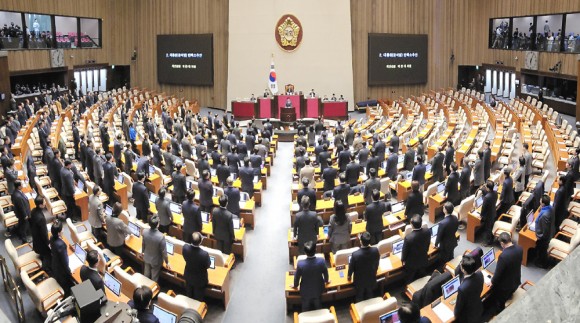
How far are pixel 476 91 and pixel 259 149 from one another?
18817mm

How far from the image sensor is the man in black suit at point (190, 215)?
889cm

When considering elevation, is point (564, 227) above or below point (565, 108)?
below

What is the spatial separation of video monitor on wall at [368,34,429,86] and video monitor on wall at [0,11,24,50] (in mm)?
18656

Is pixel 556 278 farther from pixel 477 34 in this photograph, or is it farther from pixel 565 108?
pixel 477 34

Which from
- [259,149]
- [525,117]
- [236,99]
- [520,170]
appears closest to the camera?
[520,170]

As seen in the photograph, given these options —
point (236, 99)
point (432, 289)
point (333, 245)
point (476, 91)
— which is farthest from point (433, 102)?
point (432, 289)

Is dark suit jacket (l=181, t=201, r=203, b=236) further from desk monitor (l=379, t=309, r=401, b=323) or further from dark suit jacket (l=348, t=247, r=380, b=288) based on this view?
desk monitor (l=379, t=309, r=401, b=323)

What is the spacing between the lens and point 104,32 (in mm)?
30234

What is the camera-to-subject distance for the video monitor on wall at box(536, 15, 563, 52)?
78.2 feet

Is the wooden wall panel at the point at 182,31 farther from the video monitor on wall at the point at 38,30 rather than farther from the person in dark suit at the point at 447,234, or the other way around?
the person in dark suit at the point at 447,234

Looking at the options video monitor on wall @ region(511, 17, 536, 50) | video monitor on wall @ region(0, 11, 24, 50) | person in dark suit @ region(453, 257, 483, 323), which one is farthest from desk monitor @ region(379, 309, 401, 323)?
video monitor on wall @ region(511, 17, 536, 50)

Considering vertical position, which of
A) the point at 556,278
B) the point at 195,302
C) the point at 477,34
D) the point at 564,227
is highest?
the point at 477,34

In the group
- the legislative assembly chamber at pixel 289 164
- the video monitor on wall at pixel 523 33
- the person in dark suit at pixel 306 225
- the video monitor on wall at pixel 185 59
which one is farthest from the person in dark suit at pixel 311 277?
the video monitor on wall at pixel 523 33

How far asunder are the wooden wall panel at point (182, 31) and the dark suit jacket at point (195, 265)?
22.8 m
